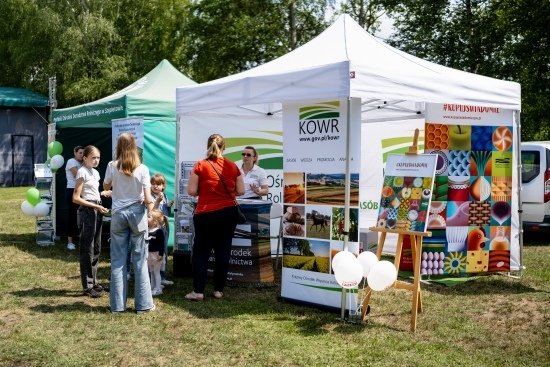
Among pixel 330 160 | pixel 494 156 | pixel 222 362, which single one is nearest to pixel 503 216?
pixel 494 156

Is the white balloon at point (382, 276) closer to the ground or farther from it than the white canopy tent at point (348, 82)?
closer to the ground

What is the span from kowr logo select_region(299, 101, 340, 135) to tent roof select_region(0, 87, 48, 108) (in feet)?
85.3

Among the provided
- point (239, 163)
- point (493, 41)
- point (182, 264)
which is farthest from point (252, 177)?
point (493, 41)

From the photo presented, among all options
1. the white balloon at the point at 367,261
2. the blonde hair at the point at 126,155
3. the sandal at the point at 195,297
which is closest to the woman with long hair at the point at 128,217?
the blonde hair at the point at 126,155

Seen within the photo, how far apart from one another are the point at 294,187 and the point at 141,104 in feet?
12.5

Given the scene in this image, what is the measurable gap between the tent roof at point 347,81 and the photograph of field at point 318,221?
1.06 metres

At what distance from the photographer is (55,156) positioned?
10.8 metres

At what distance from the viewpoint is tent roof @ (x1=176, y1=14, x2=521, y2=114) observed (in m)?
5.86

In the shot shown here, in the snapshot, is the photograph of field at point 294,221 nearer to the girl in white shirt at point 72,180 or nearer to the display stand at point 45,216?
the girl in white shirt at point 72,180

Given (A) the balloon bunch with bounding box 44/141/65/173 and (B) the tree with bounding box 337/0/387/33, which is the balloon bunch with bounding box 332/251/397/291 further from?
(B) the tree with bounding box 337/0/387/33

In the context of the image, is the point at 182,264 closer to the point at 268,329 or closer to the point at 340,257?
the point at 268,329

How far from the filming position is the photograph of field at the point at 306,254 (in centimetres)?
A: 617

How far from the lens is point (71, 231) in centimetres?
1024

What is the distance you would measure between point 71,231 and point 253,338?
19.3ft
